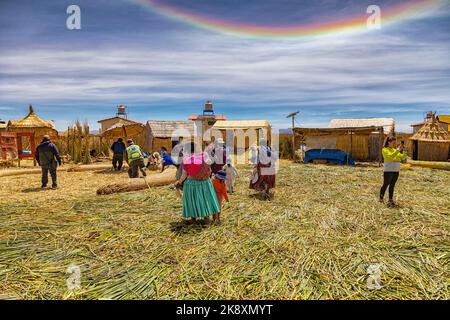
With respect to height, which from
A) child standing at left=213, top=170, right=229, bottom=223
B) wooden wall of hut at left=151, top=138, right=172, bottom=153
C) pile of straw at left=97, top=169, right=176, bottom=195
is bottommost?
pile of straw at left=97, top=169, right=176, bottom=195

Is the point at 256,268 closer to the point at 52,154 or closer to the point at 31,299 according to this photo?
the point at 31,299

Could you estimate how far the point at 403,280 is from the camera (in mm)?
3564

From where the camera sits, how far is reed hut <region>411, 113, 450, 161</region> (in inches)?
800

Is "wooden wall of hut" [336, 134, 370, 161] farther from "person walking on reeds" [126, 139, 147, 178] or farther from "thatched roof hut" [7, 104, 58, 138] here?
"thatched roof hut" [7, 104, 58, 138]

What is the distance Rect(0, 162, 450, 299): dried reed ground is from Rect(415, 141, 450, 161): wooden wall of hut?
15476mm

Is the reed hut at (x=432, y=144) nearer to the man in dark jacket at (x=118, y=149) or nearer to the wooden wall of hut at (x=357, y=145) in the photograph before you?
the wooden wall of hut at (x=357, y=145)

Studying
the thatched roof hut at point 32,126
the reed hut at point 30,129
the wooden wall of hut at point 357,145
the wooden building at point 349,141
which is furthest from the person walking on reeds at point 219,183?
the wooden wall of hut at point 357,145

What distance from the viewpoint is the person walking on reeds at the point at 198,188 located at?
5293 millimetres

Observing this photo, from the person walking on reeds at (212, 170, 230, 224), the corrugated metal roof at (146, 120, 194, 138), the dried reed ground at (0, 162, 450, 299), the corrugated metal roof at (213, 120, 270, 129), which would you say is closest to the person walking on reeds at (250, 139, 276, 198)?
the dried reed ground at (0, 162, 450, 299)
